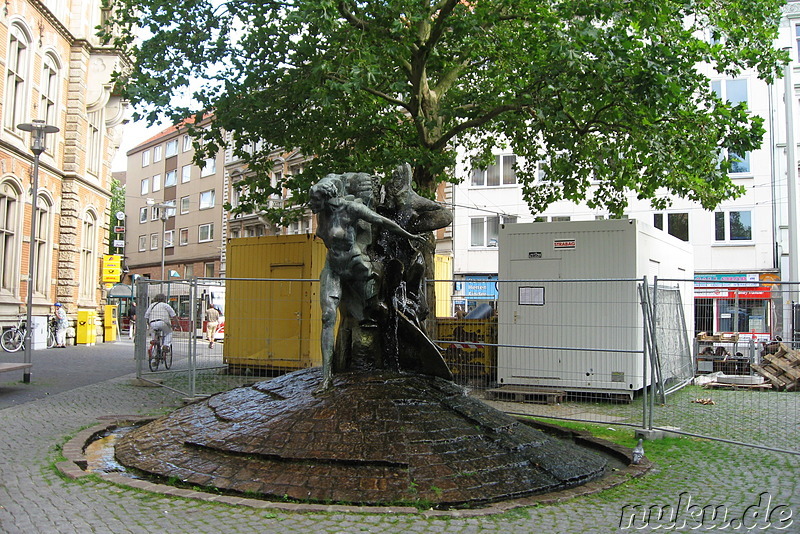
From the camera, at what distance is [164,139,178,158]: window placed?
215 feet

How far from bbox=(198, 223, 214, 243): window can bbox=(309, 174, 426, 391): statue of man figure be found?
174 ft

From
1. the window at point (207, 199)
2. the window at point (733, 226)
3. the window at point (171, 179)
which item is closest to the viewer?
the window at point (733, 226)

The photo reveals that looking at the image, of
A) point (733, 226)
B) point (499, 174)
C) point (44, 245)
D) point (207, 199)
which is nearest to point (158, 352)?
point (44, 245)

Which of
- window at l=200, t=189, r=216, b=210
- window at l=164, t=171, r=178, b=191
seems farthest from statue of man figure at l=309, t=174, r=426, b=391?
window at l=164, t=171, r=178, b=191

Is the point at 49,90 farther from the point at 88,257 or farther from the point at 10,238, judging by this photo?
the point at 88,257

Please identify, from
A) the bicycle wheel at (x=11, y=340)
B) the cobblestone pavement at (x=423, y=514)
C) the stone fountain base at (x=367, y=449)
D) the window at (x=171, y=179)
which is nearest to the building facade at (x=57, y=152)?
the bicycle wheel at (x=11, y=340)

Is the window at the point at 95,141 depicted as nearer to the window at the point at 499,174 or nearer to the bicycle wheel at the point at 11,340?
the bicycle wheel at the point at 11,340

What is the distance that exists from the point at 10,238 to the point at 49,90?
666cm

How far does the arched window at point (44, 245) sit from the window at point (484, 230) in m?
19.8

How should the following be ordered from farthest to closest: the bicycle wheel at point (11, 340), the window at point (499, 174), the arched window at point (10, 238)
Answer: the window at point (499, 174), the arched window at point (10, 238), the bicycle wheel at point (11, 340)

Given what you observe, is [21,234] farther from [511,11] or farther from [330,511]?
[330,511]

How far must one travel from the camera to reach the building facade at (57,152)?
24.4 m

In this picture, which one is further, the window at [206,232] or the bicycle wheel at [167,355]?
the window at [206,232]

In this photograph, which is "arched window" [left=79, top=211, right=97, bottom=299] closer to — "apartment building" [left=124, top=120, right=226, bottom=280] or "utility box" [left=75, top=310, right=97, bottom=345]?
"utility box" [left=75, top=310, right=97, bottom=345]
